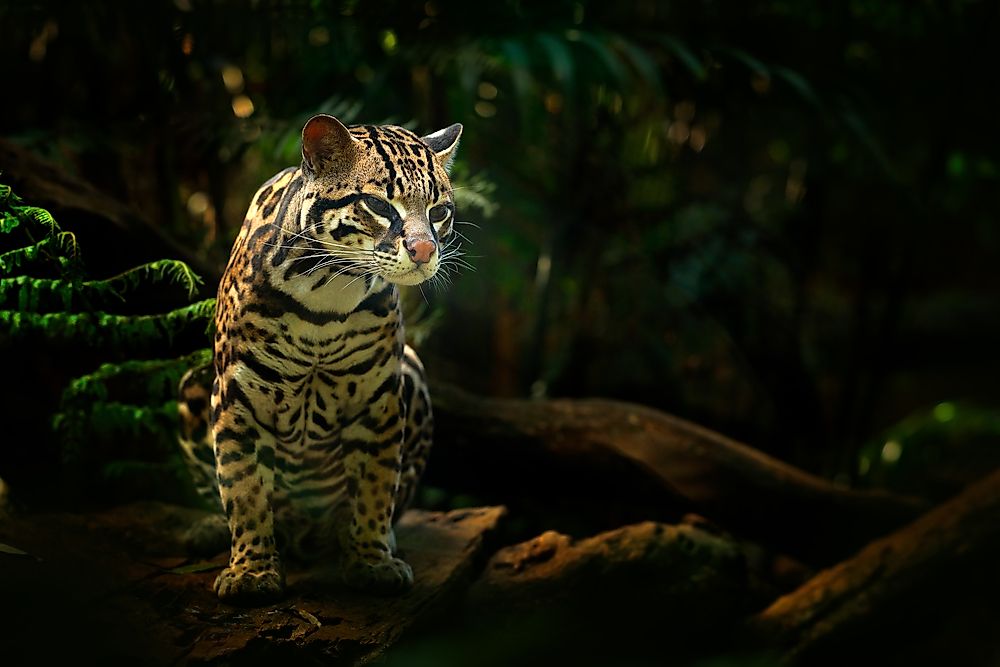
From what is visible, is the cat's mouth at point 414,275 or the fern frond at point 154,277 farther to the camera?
the fern frond at point 154,277

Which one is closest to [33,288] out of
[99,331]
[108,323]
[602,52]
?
[108,323]

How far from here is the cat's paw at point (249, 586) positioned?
3.23 m

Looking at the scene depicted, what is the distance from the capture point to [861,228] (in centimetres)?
836

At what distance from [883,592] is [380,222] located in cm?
336

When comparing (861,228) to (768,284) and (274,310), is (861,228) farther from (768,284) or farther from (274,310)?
(274,310)

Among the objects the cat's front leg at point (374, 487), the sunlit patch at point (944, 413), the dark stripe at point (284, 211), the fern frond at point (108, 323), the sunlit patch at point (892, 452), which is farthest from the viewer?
the sunlit patch at point (944, 413)

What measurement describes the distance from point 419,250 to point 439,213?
24 centimetres

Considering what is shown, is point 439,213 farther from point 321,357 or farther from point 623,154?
point 623,154

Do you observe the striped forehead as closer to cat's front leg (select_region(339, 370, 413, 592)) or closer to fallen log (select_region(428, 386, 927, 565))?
cat's front leg (select_region(339, 370, 413, 592))

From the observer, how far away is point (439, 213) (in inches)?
119

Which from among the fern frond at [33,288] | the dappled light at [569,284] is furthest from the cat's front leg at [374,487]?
the fern frond at [33,288]

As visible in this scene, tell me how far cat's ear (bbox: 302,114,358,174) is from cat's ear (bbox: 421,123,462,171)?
1.10 feet

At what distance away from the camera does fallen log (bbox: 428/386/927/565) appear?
5.23m

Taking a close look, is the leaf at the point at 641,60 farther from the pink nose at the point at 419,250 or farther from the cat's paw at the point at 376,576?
the cat's paw at the point at 376,576
